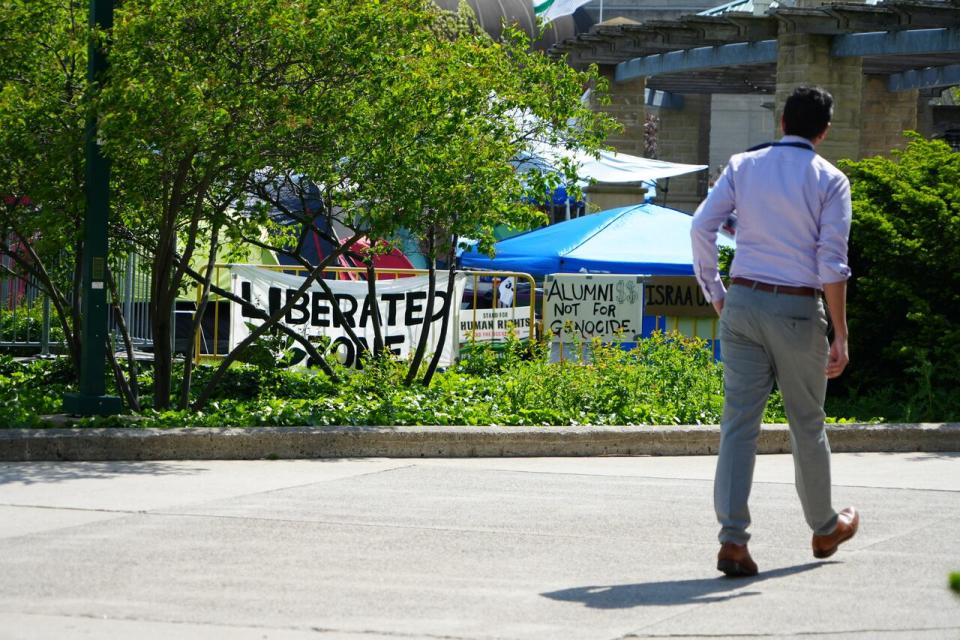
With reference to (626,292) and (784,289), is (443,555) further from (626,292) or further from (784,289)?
(626,292)

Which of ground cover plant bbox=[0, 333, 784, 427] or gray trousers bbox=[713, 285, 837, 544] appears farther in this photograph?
ground cover plant bbox=[0, 333, 784, 427]

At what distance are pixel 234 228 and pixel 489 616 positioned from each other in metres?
5.49

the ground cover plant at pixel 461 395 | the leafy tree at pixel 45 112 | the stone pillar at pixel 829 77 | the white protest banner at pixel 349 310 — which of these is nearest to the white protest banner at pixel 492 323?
the white protest banner at pixel 349 310

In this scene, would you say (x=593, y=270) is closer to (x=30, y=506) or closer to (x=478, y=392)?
(x=478, y=392)

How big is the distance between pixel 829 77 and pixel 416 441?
59.4 ft

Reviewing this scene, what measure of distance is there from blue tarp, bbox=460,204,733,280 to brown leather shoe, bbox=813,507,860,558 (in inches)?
423

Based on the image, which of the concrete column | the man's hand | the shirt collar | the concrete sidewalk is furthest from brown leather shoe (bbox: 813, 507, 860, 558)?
the concrete column

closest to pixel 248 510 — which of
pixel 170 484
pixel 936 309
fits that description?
pixel 170 484

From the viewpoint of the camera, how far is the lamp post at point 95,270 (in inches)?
376

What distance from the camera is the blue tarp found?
17.3 meters

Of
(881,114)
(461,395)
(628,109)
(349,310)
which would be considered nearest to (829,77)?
(628,109)

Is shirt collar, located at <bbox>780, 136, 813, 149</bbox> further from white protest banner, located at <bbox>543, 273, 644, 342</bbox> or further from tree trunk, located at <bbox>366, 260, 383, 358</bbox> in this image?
white protest banner, located at <bbox>543, 273, 644, 342</bbox>

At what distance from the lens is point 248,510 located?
7258 millimetres

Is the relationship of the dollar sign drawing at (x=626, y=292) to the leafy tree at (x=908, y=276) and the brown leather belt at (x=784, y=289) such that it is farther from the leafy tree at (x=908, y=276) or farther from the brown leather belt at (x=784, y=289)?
the brown leather belt at (x=784, y=289)
